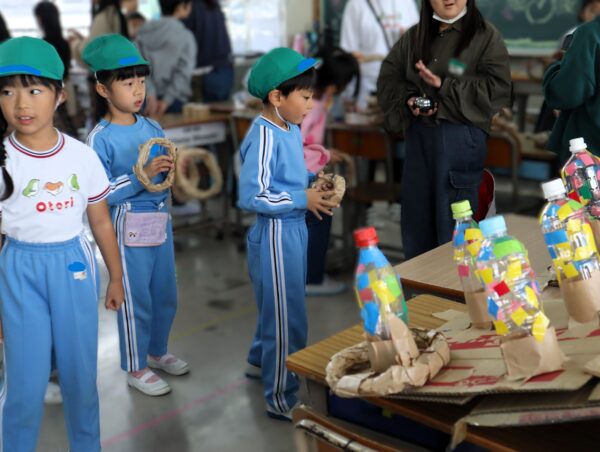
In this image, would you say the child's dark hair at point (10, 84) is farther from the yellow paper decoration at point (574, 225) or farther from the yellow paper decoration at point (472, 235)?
the yellow paper decoration at point (574, 225)

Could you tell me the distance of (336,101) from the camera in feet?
17.0

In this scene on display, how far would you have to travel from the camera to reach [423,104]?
2.67m

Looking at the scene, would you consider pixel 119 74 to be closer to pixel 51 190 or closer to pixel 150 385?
pixel 51 190

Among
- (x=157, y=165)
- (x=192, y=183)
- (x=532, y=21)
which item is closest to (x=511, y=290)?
(x=157, y=165)

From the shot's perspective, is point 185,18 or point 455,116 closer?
point 455,116

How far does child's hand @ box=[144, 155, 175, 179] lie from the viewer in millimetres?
2670

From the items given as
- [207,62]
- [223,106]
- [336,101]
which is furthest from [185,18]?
[336,101]

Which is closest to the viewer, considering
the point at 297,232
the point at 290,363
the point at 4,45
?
the point at 290,363

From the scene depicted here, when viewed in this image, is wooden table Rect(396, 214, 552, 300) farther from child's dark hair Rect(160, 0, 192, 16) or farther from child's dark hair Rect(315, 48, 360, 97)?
child's dark hair Rect(160, 0, 192, 16)

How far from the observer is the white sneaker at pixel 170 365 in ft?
10.3

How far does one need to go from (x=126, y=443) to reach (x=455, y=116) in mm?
1601

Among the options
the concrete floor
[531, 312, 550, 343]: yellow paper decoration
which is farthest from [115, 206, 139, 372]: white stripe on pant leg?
[531, 312, 550, 343]: yellow paper decoration

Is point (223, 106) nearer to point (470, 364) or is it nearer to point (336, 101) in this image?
Answer: point (336, 101)

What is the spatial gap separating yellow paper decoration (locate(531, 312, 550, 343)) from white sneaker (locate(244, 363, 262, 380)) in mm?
1958
